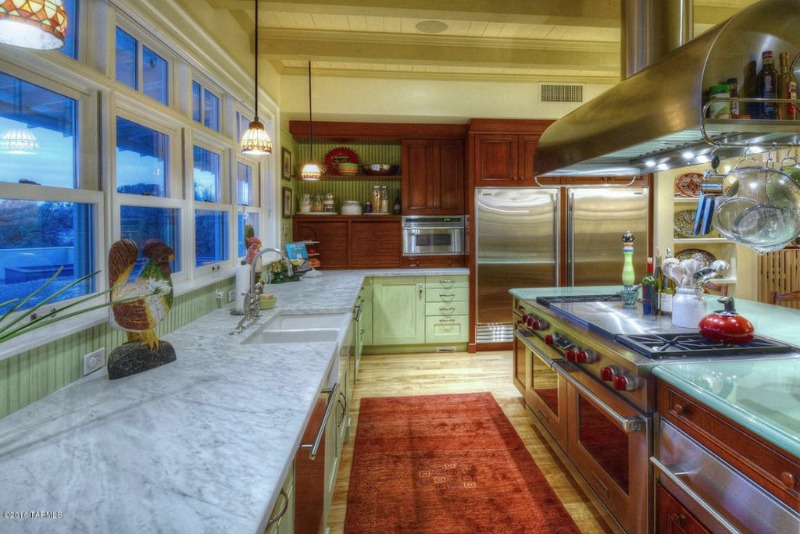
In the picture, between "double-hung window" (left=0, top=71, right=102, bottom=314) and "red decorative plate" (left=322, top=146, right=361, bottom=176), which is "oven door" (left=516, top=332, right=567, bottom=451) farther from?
"red decorative plate" (left=322, top=146, right=361, bottom=176)

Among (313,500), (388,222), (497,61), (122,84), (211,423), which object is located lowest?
(313,500)

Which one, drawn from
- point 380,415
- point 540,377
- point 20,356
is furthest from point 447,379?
point 20,356

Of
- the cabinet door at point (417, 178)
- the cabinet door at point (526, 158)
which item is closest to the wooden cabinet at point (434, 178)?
the cabinet door at point (417, 178)

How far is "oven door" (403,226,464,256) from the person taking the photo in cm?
473

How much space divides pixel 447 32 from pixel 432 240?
211 centimetres

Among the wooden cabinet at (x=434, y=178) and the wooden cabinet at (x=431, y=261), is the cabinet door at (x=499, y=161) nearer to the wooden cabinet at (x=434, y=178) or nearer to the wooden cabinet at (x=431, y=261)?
the wooden cabinet at (x=434, y=178)

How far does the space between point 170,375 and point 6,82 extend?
103cm

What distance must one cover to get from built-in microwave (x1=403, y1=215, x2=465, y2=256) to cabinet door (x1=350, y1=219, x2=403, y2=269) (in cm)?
12

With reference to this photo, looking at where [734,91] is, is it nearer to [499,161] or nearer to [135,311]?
[135,311]

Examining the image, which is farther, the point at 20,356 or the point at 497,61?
the point at 497,61

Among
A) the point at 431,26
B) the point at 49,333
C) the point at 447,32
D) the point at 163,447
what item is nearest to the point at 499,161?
the point at 447,32

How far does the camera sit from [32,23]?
779 mm

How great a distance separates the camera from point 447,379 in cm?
370

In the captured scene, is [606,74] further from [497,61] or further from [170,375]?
[170,375]
